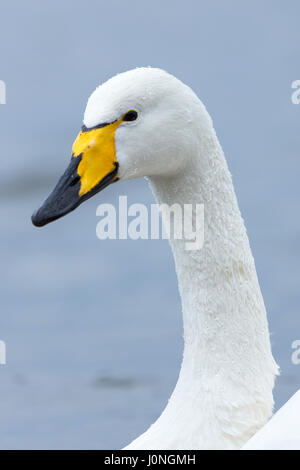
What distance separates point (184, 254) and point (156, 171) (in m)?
0.36

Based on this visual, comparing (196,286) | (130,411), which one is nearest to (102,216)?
(130,411)

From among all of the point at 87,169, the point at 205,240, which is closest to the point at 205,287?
the point at 205,240

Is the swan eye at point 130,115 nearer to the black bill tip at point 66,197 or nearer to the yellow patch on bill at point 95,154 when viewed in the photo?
the yellow patch on bill at point 95,154

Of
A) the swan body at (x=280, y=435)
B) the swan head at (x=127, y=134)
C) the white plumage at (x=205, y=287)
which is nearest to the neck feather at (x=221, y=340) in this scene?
the white plumage at (x=205, y=287)

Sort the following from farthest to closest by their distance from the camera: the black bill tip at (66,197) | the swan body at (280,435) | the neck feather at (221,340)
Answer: the neck feather at (221,340), the black bill tip at (66,197), the swan body at (280,435)

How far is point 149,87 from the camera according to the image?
14.2 feet

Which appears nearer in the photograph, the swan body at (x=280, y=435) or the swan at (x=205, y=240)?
the swan body at (x=280, y=435)

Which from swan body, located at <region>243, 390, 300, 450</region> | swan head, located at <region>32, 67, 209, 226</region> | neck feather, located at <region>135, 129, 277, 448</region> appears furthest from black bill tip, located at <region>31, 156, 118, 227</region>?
swan body, located at <region>243, 390, 300, 450</region>

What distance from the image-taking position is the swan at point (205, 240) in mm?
4348

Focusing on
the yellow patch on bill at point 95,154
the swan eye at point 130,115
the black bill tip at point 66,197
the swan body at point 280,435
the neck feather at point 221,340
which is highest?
the swan eye at point 130,115

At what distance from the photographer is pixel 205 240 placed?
4.62 metres

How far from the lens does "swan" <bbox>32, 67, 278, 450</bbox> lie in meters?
4.35

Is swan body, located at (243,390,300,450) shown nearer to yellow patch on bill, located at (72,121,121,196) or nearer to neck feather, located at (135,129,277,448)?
neck feather, located at (135,129,277,448)

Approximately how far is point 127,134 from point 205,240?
509mm
